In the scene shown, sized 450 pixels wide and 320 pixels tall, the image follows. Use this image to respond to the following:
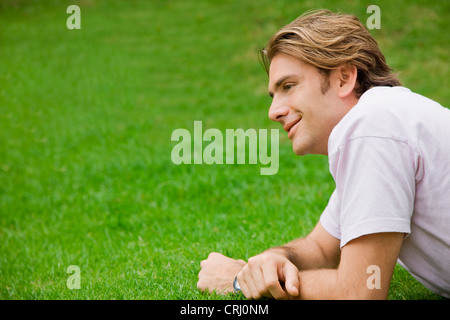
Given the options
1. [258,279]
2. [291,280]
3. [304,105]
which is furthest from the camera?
[304,105]

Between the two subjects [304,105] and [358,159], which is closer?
[358,159]

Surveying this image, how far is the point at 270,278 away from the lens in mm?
2443

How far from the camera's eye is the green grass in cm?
436

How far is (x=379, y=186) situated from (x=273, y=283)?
0.70 meters

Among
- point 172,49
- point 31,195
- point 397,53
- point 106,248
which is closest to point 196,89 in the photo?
point 172,49

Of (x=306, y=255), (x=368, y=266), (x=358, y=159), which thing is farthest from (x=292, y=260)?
(x=358, y=159)

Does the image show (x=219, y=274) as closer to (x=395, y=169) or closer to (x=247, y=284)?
(x=247, y=284)

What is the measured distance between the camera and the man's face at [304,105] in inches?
103

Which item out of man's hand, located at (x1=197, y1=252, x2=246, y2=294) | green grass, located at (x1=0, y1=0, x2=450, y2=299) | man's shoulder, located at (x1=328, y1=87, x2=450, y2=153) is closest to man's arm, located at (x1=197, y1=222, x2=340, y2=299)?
man's hand, located at (x1=197, y1=252, x2=246, y2=294)

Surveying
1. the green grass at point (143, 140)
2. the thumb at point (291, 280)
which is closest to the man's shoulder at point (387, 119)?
the thumb at point (291, 280)

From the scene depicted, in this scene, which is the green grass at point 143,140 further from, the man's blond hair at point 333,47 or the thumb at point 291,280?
the man's blond hair at point 333,47

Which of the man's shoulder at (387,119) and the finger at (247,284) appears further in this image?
the finger at (247,284)

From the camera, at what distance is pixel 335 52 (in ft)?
8.80

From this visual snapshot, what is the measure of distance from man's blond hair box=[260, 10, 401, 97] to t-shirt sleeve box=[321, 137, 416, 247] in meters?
0.63
